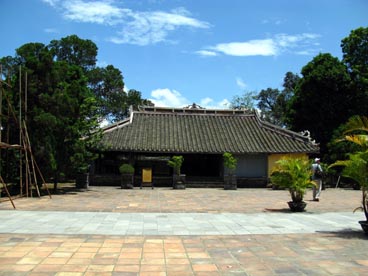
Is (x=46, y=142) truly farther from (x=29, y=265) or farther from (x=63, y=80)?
(x=29, y=265)

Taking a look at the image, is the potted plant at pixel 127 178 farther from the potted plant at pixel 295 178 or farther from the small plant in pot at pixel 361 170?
the small plant in pot at pixel 361 170

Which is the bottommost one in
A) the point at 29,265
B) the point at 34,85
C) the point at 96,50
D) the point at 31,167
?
the point at 29,265

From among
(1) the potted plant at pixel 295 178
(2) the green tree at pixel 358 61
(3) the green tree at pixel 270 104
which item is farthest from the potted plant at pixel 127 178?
(3) the green tree at pixel 270 104

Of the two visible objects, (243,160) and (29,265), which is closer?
(29,265)

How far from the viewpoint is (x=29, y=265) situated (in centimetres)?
593

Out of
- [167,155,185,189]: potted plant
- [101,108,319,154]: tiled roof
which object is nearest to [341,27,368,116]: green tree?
[101,108,319,154]: tiled roof

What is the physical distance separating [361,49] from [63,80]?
2415 cm

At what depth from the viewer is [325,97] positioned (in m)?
30.1

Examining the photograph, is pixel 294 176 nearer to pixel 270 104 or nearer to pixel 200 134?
pixel 200 134

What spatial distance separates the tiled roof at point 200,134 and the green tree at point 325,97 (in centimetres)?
→ 490

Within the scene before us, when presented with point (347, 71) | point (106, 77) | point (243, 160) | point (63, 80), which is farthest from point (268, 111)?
point (63, 80)

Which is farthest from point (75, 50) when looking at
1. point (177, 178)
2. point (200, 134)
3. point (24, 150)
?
point (24, 150)

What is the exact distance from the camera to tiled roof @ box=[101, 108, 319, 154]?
24266 mm

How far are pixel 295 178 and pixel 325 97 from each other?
1992 cm
